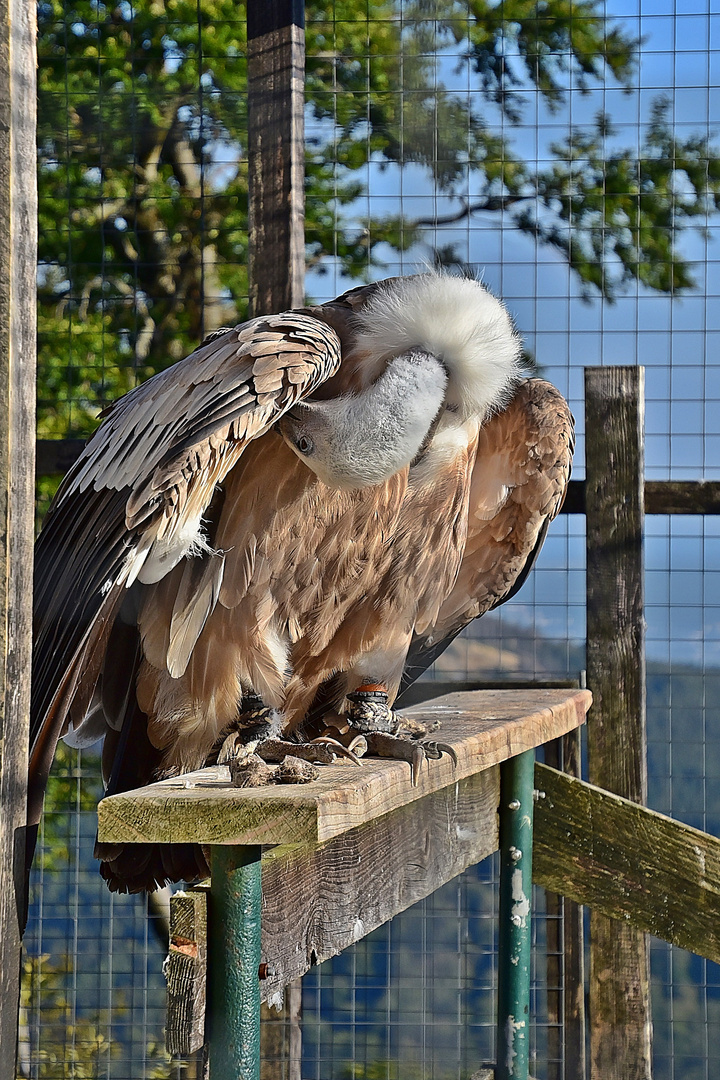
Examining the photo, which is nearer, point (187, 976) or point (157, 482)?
point (187, 976)

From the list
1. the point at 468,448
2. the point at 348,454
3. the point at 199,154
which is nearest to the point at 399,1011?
the point at 468,448

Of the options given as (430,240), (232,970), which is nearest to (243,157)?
(430,240)

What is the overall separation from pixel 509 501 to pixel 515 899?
2.74 ft

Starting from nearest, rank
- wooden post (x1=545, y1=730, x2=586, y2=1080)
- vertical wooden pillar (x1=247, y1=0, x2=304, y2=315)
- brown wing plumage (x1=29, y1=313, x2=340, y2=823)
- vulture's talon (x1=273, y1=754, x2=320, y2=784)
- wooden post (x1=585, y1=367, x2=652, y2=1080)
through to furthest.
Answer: vulture's talon (x1=273, y1=754, x2=320, y2=784), brown wing plumage (x1=29, y1=313, x2=340, y2=823), vertical wooden pillar (x1=247, y1=0, x2=304, y2=315), wooden post (x1=585, y1=367, x2=652, y2=1080), wooden post (x1=545, y1=730, x2=586, y2=1080)

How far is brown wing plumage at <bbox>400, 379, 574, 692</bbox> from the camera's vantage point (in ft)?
7.06

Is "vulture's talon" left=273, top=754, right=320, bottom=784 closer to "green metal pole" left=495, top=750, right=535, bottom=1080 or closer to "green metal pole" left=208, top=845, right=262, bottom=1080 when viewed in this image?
"green metal pole" left=208, top=845, right=262, bottom=1080

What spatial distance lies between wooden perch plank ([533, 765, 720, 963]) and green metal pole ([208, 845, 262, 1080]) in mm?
1271

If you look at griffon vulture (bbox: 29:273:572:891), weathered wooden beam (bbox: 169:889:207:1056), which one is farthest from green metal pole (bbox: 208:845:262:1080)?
griffon vulture (bbox: 29:273:572:891)

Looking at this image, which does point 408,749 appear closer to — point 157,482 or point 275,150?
point 157,482

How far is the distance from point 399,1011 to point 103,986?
36.3 inches

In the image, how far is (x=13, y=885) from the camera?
112 cm

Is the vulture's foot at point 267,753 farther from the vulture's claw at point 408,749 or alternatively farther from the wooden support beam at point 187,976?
the wooden support beam at point 187,976

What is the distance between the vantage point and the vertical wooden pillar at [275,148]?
1.94 meters

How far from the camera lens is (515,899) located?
2.09 meters
